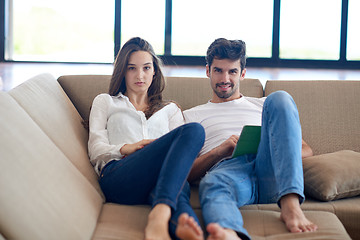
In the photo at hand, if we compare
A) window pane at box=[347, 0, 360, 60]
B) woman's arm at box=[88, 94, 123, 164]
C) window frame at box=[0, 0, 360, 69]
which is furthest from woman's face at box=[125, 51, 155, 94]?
window pane at box=[347, 0, 360, 60]

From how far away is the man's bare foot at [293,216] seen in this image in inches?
60.6

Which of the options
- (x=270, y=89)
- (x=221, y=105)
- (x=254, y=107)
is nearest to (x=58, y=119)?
(x=221, y=105)

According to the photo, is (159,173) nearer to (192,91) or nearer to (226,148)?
(226,148)

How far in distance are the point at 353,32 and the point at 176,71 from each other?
7.74 ft

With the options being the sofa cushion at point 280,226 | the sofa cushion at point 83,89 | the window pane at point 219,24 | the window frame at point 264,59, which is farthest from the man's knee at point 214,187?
the window pane at point 219,24

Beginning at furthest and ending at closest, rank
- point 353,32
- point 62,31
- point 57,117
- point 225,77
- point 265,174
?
point 62,31
point 353,32
point 225,77
point 57,117
point 265,174

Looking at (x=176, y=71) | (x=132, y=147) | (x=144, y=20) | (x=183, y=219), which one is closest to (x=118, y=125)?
(x=132, y=147)

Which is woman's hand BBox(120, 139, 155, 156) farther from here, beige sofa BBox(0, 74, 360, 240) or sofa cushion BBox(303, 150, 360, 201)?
sofa cushion BBox(303, 150, 360, 201)

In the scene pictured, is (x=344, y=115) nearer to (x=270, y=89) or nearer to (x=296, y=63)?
(x=270, y=89)

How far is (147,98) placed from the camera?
7.63 ft

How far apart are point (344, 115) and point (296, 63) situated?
4.07m

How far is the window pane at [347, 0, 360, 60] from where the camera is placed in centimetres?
607

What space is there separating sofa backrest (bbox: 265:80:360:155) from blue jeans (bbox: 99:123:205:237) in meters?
0.79

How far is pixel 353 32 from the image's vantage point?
20.1 feet
